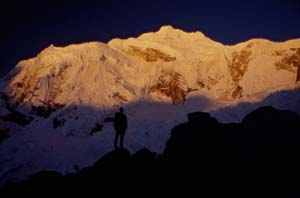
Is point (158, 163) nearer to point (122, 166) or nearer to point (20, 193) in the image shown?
point (122, 166)

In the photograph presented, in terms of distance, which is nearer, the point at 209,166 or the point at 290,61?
the point at 209,166

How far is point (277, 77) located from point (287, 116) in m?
163

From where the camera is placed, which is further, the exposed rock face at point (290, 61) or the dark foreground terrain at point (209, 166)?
the exposed rock face at point (290, 61)

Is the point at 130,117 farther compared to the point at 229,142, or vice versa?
the point at 130,117

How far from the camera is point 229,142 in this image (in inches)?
1104

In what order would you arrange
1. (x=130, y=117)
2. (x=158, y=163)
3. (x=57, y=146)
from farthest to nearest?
(x=130, y=117) → (x=57, y=146) → (x=158, y=163)

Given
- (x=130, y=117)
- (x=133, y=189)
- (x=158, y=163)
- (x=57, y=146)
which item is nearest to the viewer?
(x=133, y=189)

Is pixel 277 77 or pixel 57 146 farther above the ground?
pixel 277 77

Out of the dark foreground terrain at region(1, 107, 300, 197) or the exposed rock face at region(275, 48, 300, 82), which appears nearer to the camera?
the dark foreground terrain at region(1, 107, 300, 197)

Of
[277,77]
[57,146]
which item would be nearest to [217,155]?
[57,146]

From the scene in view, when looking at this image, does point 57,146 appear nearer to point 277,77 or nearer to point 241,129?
point 277,77

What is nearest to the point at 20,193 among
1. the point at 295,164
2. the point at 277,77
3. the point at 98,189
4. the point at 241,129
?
the point at 98,189

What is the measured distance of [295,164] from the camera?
25703 millimetres

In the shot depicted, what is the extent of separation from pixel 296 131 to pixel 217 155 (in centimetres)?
454
